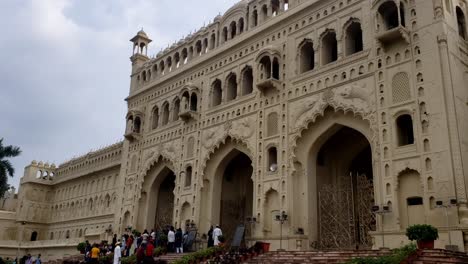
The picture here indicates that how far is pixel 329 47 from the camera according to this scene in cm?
2077

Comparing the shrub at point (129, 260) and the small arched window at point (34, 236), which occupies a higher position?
the small arched window at point (34, 236)

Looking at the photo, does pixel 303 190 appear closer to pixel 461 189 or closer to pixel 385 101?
pixel 385 101

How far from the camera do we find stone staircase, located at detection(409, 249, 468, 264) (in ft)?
38.2

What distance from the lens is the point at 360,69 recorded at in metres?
18.4

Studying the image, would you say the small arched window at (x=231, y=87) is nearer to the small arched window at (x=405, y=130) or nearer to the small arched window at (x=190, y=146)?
the small arched window at (x=190, y=146)

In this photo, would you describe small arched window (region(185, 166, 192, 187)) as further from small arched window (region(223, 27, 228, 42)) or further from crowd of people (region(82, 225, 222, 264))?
small arched window (region(223, 27, 228, 42))

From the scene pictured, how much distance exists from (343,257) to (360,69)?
7.77 metres

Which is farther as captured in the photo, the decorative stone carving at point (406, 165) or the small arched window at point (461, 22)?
the small arched window at point (461, 22)

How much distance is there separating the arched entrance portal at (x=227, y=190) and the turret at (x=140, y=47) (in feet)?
42.8

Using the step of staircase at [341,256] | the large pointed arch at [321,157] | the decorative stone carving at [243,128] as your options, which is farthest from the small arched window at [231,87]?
the step of staircase at [341,256]

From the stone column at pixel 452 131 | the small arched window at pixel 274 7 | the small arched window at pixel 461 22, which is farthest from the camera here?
the small arched window at pixel 274 7

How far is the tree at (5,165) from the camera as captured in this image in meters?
30.1

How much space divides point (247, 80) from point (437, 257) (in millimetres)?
14428

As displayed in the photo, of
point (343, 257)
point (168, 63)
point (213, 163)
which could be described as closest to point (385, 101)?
point (343, 257)
